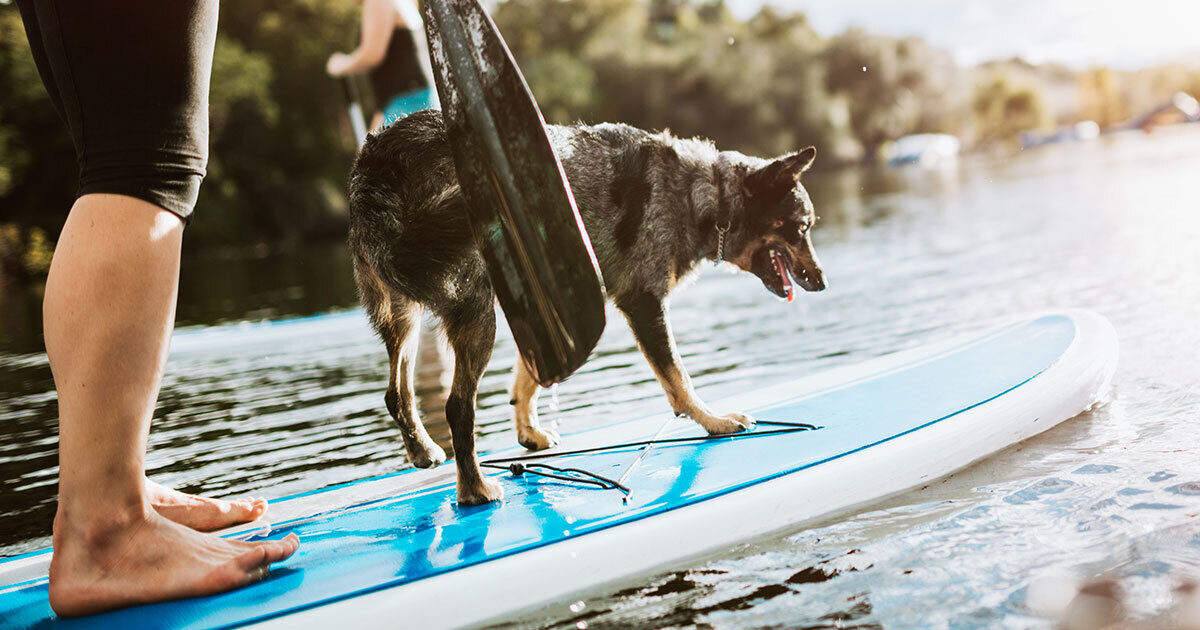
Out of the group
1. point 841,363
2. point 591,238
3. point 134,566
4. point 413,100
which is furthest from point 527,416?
point 413,100

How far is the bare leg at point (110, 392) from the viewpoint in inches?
105

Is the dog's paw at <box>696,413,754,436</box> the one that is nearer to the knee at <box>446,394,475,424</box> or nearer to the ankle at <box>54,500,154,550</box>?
the knee at <box>446,394,475,424</box>

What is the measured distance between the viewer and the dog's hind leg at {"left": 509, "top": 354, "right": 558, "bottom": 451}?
4906mm

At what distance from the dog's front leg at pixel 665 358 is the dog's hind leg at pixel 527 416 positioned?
26.7 inches

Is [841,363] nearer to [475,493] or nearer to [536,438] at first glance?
[536,438]

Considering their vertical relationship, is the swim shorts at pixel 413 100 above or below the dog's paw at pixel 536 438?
above

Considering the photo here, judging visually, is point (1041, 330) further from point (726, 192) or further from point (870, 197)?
point (870, 197)

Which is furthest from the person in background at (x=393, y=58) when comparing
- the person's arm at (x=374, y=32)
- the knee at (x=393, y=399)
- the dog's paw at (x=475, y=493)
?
the dog's paw at (x=475, y=493)

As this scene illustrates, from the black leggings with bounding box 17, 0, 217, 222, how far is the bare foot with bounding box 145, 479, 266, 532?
137 cm

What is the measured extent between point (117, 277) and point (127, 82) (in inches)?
21.7

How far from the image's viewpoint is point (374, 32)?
857cm

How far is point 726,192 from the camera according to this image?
4879mm

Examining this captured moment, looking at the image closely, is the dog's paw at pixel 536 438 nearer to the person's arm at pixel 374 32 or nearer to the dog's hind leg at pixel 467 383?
the dog's hind leg at pixel 467 383

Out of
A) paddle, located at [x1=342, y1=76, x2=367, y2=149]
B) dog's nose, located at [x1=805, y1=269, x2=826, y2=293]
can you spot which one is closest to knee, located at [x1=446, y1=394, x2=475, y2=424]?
dog's nose, located at [x1=805, y1=269, x2=826, y2=293]
